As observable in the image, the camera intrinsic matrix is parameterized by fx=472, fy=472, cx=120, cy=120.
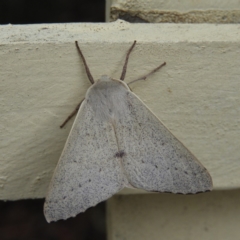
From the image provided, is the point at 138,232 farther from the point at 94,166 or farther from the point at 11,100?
the point at 11,100

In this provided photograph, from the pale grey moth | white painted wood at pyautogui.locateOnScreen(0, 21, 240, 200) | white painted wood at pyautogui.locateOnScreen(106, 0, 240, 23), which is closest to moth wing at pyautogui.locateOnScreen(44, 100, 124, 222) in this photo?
the pale grey moth

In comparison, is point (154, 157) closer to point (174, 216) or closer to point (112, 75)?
point (112, 75)

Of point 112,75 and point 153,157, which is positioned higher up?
point 112,75

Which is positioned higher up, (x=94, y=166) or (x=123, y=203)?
(x=94, y=166)

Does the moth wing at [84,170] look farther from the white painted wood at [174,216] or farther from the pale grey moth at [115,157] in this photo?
the white painted wood at [174,216]


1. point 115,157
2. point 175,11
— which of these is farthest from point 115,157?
point 175,11

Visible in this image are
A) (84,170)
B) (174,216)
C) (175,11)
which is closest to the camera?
(84,170)

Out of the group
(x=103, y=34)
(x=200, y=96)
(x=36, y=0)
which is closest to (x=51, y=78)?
(x=103, y=34)
